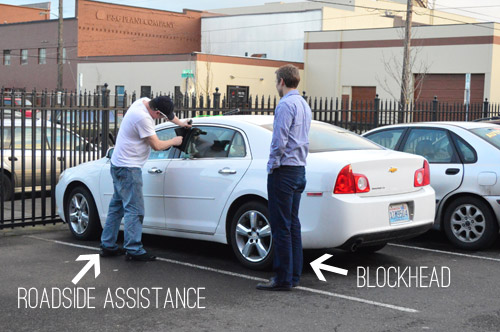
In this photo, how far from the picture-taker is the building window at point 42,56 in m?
→ 56.9

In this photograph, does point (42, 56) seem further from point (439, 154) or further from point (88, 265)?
point (88, 265)

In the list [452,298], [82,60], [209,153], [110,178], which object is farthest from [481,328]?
[82,60]

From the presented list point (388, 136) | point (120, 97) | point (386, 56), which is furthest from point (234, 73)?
point (388, 136)

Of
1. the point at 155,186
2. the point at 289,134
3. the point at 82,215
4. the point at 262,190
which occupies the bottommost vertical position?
the point at 82,215

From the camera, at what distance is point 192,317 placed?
573 cm

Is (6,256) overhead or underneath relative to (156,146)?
underneath

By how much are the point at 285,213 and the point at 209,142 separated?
181cm

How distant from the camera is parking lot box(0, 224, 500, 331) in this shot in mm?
5594

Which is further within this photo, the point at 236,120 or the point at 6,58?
the point at 6,58

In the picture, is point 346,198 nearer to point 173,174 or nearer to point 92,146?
point 173,174

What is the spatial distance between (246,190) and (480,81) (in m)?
36.5

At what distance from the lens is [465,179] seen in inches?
A: 342

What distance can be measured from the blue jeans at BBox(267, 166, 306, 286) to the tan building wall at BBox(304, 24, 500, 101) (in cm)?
3647

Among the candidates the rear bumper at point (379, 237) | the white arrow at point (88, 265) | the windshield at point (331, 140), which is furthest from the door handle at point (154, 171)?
the rear bumper at point (379, 237)
